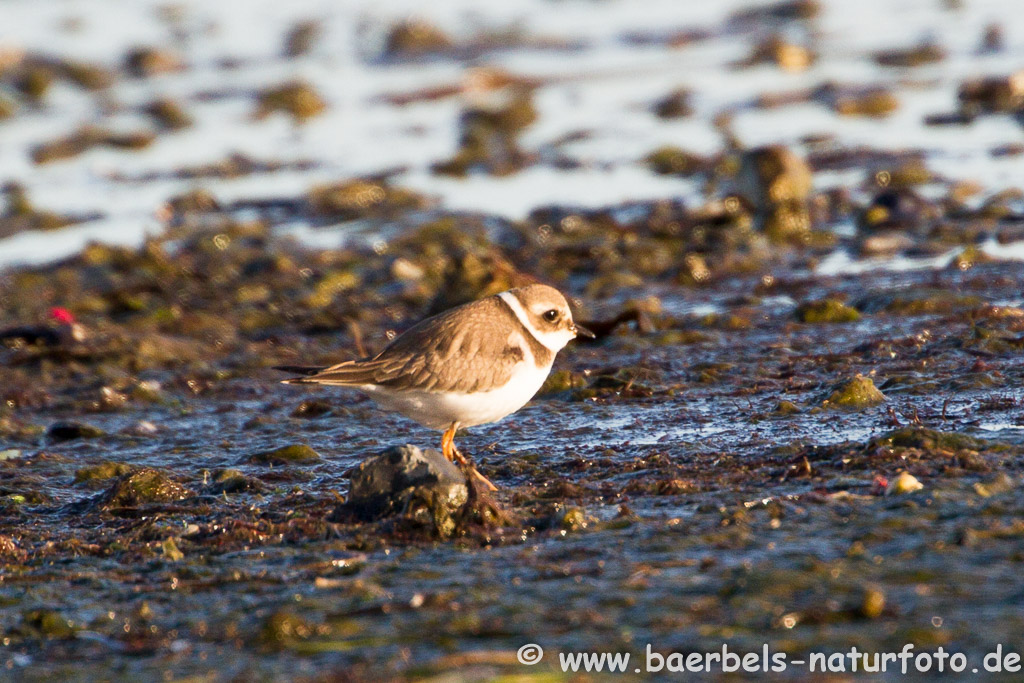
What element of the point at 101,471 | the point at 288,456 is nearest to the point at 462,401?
the point at 288,456

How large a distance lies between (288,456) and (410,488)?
1.51m

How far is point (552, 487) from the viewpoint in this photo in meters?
5.55

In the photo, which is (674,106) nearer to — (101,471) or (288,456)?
(288,456)

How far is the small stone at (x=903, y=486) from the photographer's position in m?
4.89

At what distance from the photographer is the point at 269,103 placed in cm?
1727

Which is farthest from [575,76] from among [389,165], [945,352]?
[945,352]

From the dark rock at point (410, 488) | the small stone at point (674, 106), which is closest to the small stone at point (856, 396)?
the dark rock at point (410, 488)

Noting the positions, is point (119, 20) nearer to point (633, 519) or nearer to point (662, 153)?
point (662, 153)

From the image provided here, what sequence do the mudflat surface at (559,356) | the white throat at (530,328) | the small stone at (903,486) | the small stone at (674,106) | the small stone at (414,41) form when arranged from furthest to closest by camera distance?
the small stone at (414,41)
the small stone at (674,106)
the white throat at (530,328)
the small stone at (903,486)
the mudflat surface at (559,356)

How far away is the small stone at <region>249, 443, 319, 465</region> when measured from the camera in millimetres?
6387

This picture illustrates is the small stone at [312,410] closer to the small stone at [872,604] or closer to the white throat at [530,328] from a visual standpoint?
the white throat at [530,328]

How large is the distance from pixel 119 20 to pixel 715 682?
22.2 meters

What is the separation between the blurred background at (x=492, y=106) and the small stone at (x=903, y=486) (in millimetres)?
5011

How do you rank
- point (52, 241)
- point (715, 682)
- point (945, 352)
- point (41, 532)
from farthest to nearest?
point (52, 241) < point (945, 352) < point (41, 532) < point (715, 682)
